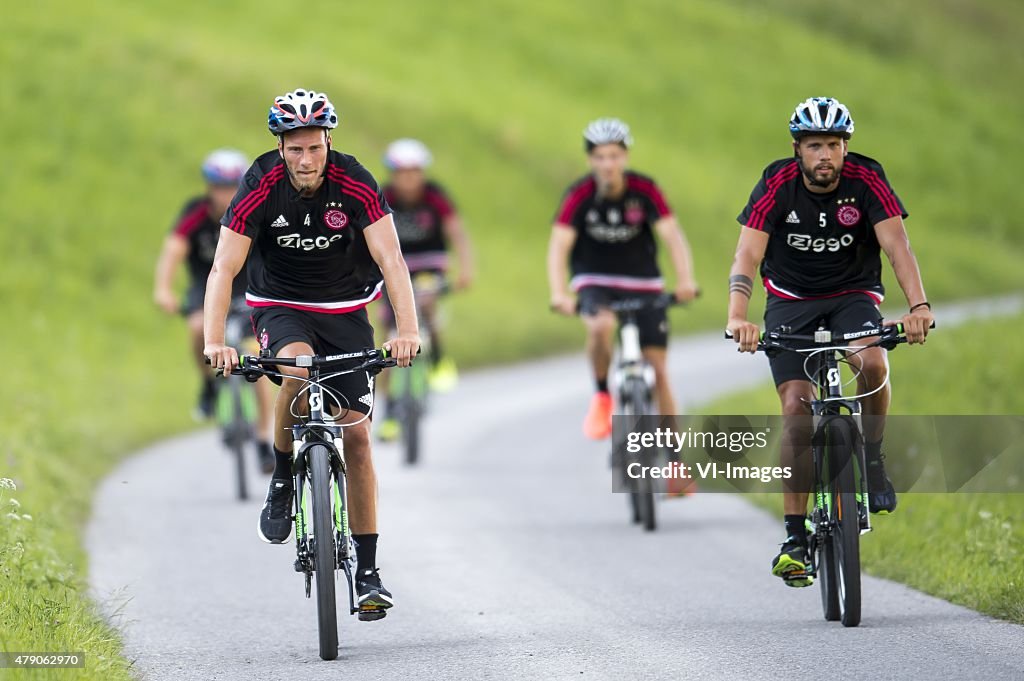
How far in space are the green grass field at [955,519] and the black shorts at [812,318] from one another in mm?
1382

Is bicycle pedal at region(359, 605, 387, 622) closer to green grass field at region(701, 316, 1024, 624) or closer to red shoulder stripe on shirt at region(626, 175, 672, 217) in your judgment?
green grass field at region(701, 316, 1024, 624)

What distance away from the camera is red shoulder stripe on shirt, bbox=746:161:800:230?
8.30 metres

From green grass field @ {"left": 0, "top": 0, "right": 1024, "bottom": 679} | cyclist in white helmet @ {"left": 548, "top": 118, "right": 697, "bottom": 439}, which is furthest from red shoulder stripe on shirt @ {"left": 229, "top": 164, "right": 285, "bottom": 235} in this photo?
cyclist in white helmet @ {"left": 548, "top": 118, "right": 697, "bottom": 439}

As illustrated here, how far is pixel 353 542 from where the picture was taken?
7910mm

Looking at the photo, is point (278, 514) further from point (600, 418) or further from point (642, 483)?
point (600, 418)

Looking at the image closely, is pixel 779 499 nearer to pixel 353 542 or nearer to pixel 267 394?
pixel 267 394

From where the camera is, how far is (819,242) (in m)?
8.34

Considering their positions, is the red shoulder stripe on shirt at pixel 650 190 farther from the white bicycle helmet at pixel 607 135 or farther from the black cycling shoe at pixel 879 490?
the black cycling shoe at pixel 879 490

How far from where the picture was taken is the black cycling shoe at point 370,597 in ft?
25.2

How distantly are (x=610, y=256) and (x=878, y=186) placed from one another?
13.7 feet

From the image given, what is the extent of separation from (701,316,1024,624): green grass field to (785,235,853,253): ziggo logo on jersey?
5.97ft

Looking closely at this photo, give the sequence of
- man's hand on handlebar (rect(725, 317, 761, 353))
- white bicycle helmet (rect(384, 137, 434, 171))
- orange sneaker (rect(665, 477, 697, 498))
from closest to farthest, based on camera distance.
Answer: man's hand on handlebar (rect(725, 317, 761, 353))
orange sneaker (rect(665, 477, 697, 498))
white bicycle helmet (rect(384, 137, 434, 171))

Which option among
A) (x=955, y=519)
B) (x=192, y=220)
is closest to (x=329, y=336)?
(x=955, y=519)

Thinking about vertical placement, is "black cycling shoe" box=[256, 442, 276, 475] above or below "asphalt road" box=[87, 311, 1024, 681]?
above
